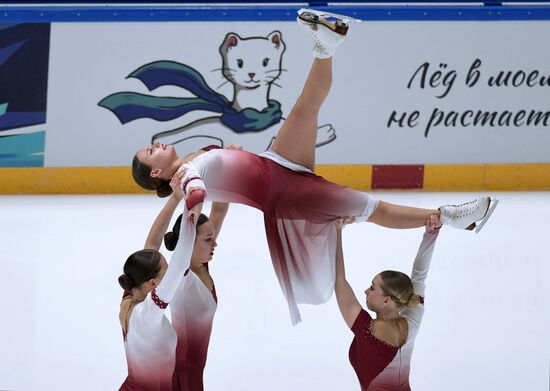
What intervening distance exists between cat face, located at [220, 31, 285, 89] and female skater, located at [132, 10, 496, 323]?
13.9 ft

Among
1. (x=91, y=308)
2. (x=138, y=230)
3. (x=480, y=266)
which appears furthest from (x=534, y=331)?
(x=138, y=230)

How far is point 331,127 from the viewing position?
890cm

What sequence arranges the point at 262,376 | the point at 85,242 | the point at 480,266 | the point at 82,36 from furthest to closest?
the point at 82,36 < the point at 85,242 < the point at 480,266 < the point at 262,376

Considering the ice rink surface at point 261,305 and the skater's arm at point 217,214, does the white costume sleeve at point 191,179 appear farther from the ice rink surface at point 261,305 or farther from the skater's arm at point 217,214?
the ice rink surface at point 261,305

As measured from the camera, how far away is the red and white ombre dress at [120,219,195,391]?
385 cm

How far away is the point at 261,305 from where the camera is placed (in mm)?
6203

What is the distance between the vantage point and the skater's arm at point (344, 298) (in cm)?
427

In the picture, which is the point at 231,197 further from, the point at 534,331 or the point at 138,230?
the point at 138,230

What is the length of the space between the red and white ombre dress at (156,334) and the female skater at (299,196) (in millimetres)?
522

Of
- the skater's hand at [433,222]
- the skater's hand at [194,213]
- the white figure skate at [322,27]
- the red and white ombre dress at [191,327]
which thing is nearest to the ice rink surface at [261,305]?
the red and white ombre dress at [191,327]

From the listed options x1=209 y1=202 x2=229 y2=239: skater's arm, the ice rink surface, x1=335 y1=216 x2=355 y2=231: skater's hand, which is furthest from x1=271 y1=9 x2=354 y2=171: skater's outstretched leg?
the ice rink surface

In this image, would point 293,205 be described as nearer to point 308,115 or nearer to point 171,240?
point 308,115

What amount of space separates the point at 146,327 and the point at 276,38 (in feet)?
16.3

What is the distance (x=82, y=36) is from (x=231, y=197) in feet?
15.0
